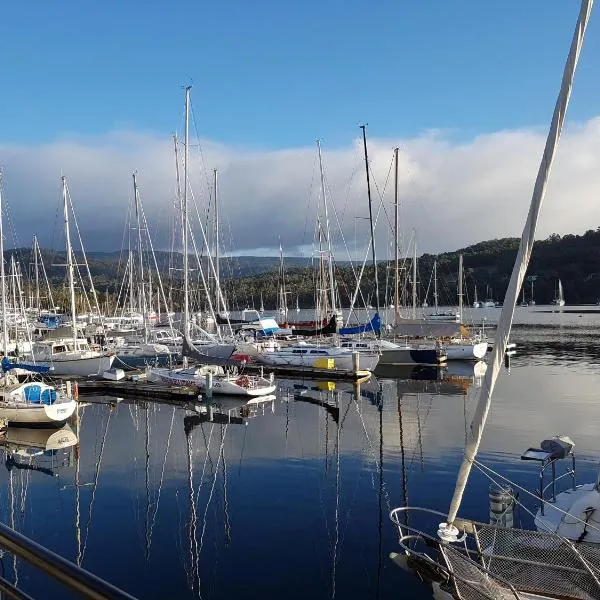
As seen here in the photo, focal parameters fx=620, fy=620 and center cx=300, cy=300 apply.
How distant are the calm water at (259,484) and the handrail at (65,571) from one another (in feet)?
33.4

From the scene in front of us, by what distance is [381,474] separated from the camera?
65.0ft

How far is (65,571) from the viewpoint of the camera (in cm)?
231

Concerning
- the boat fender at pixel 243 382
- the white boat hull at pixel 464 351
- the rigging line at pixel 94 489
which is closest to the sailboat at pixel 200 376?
the boat fender at pixel 243 382

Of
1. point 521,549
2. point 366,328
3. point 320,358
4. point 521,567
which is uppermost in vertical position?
Answer: point 366,328

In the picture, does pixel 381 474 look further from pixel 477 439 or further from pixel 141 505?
pixel 477 439

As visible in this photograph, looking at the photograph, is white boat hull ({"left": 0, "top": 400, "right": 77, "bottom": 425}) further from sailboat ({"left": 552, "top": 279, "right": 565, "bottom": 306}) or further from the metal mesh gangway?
sailboat ({"left": 552, "top": 279, "right": 565, "bottom": 306})

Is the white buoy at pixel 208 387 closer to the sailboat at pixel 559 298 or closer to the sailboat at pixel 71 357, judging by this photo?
the sailboat at pixel 71 357

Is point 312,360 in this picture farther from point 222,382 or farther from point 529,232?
point 529,232

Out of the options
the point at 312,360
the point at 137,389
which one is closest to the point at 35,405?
the point at 137,389

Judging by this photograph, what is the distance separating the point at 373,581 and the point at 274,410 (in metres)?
19.3

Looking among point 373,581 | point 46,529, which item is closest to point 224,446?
point 46,529

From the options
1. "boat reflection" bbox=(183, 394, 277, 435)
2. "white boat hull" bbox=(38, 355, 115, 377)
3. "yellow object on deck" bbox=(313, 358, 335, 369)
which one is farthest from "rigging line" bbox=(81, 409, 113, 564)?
"yellow object on deck" bbox=(313, 358, 335, 369)

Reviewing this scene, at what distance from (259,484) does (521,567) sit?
10843 millimetres

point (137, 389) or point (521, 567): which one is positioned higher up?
point (521, 567)
